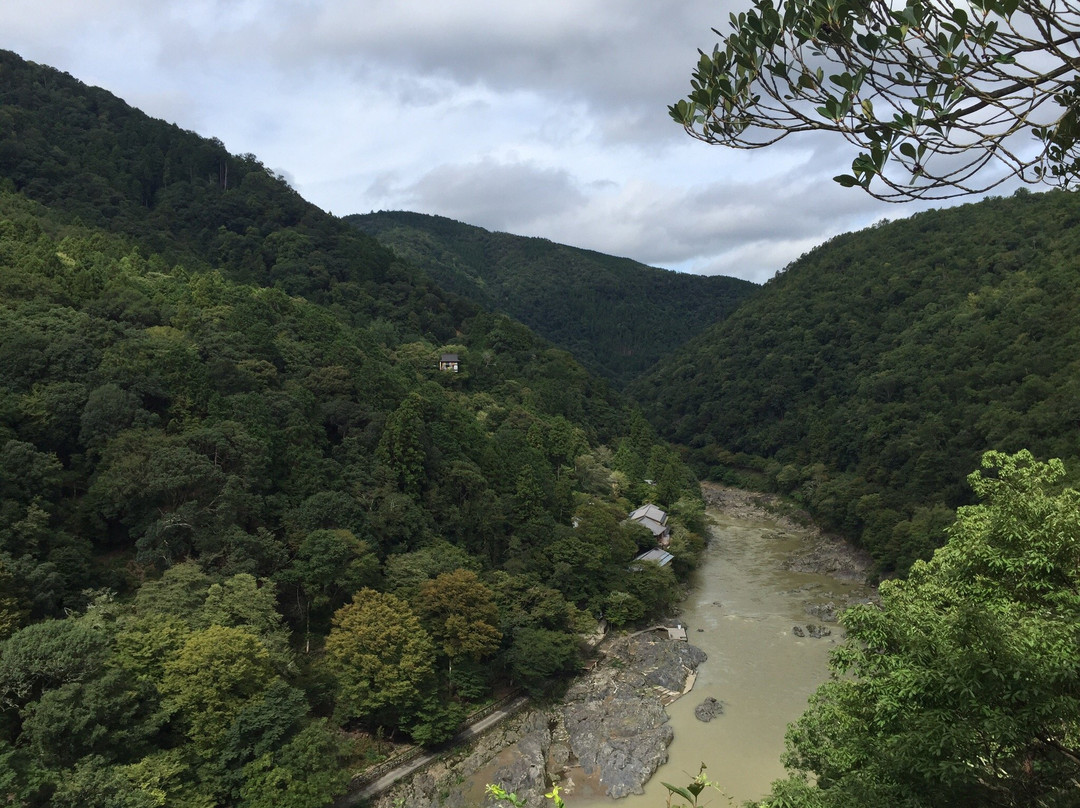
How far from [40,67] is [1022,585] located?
235 ft

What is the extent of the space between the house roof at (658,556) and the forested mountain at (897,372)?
8.58 meters

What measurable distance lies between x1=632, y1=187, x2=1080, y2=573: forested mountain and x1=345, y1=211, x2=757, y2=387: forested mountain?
82.0ft

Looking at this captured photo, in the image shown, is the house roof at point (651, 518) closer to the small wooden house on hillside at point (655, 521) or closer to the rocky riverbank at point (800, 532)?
the small wooden house on hillside at point (655, 521)

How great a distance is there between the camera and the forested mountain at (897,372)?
95.7ft

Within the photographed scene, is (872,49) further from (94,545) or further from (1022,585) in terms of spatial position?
(94,545)

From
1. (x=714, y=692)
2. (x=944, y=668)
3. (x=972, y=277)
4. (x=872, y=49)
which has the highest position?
(x=972, y=277)

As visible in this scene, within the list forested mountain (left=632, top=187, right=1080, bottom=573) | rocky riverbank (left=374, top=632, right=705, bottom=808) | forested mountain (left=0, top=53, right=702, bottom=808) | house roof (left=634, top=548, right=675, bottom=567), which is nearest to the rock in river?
rocky riverbank (left=374, top=632, right=705, bottom=808)

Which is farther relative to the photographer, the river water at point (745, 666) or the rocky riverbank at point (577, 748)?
the river water at point (745, 666)

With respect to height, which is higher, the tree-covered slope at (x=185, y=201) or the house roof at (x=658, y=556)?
the tree-covered slope at (x=185, y=201)

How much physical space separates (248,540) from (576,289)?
100 metres

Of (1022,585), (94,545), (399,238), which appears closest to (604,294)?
(399,238)

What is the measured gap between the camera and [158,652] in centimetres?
1320

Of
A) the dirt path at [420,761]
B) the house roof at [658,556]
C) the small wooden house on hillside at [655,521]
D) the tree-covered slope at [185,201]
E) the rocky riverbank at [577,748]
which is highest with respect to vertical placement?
the tree-covered slope at [185,201]

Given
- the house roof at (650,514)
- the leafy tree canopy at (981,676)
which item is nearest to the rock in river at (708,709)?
the leafy tree canopy at (981,676)
